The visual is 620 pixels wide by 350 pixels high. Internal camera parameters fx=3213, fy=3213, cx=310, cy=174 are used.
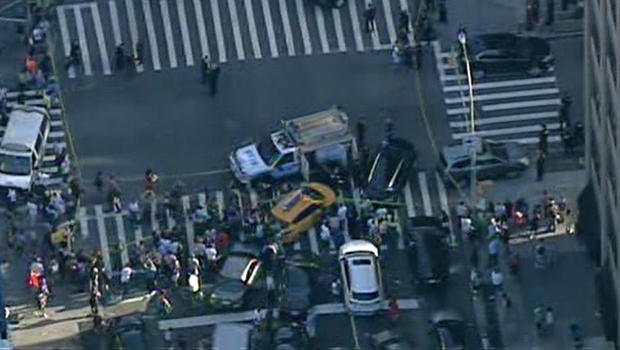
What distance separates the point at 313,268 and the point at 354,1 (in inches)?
789

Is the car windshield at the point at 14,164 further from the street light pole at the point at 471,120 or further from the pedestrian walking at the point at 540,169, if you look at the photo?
the pedestrian walking at the point at 540,169

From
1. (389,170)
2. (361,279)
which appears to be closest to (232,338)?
(361,279)

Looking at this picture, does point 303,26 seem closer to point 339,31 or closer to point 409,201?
point 339,31

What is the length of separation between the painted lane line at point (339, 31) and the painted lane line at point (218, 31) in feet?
17.7

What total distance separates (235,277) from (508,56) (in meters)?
20.1

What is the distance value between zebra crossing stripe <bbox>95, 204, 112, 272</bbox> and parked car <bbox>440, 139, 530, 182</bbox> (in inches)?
602

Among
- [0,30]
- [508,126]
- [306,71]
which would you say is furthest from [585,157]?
[0,30]

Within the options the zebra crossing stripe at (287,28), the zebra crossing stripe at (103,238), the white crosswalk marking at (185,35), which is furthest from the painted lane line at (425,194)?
the zebra crossing stripe at (103,238)

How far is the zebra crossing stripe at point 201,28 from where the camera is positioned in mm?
150625

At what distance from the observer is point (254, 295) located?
136m

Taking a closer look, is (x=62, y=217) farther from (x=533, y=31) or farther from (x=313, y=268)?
(x=533, y=31)

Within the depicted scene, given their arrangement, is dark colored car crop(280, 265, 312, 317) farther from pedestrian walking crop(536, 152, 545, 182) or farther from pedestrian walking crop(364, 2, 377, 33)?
pedestrian walking crop(364, 2, 377, 33)

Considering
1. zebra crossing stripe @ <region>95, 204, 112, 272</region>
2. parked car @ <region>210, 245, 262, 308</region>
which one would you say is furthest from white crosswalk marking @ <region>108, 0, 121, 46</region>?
parked car @ <region>210, 245, 262, 308</region>

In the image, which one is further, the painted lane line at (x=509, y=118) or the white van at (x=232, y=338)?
the painted lane line at (x=509, y=118)
